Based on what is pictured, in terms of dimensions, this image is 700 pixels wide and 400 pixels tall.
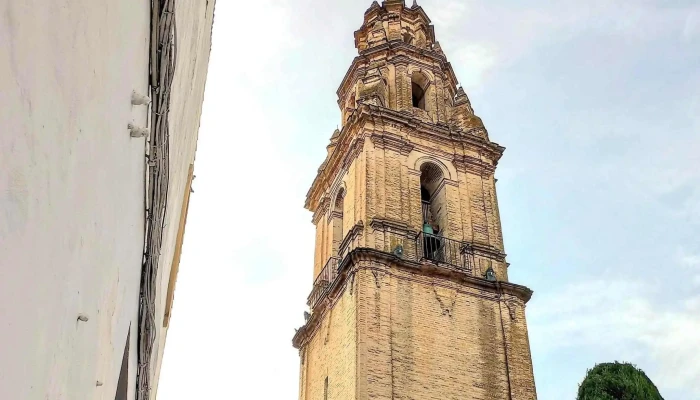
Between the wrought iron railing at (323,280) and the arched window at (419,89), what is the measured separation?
21.5ft

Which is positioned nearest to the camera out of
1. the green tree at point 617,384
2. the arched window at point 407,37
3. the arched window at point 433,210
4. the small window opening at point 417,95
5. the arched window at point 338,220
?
the green tree at point 617,384

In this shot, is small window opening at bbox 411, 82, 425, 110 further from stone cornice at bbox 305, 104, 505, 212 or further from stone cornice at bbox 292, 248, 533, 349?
stone cornice at bbox 292, 248, 533, 349

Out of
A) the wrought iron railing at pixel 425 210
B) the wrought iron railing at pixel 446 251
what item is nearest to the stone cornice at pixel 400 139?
the wrought iron railing at pixel 425 210

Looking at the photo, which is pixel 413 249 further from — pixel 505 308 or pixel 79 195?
pixel 79 195

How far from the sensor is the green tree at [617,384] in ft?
52.9

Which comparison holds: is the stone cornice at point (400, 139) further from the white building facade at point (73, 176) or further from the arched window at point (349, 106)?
the white building facade at point (73, 176)

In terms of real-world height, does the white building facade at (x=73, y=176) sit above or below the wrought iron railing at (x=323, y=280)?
below

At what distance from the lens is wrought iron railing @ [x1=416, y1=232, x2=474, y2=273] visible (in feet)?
63.3

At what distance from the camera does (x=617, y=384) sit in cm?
1638

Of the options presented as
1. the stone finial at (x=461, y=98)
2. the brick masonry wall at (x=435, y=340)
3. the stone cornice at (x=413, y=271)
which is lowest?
the brick masonry wall at (x=435, y=340)

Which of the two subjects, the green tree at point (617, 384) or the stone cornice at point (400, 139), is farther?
the stone cornice at point (400, 139)

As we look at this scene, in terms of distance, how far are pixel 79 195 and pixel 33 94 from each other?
609 mm

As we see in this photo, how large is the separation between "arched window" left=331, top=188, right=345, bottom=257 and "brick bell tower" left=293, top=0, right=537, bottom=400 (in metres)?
0.03

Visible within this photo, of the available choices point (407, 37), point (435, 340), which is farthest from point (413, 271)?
point (407, 37)
